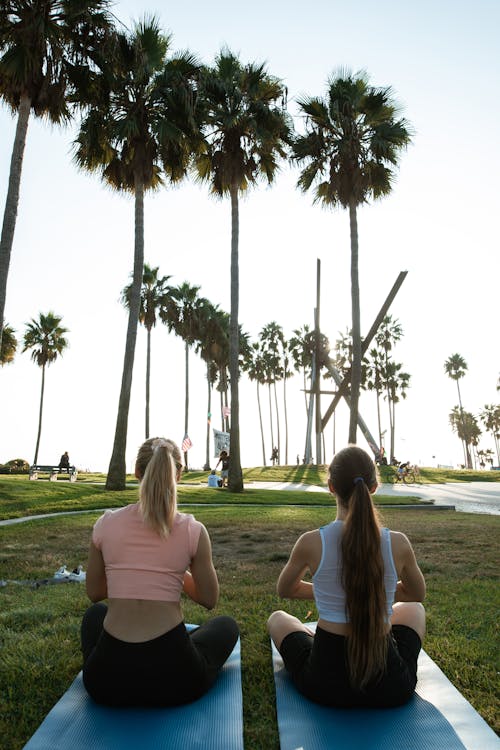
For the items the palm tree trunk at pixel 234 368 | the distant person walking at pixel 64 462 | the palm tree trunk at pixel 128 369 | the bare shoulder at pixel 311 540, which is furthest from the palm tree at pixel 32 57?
the distant person walking at pixel 64 462

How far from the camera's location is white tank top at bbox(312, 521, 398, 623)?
2865mm

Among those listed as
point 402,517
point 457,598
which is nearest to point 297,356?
point 402,517

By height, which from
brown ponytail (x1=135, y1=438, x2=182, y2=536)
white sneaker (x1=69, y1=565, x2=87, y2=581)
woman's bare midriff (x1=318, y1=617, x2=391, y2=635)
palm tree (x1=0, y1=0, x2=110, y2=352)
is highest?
palm tree (x1=0, y1=0, x2=110, y2=352)

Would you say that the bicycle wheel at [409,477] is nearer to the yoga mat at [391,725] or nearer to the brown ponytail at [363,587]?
the yoga mat at [391,725]

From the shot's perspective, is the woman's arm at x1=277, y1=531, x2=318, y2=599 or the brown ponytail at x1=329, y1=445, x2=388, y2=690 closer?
the brown ponytail at x1=329, y1=445, x2=388, y2=690

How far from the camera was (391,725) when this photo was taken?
2852 mm

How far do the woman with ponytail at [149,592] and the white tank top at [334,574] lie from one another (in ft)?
2.13

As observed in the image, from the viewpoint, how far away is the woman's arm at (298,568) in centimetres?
298

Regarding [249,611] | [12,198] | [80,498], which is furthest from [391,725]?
[12,198]

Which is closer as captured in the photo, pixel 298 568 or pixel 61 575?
pixel 298 568

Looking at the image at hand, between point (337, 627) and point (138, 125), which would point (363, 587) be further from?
point (138, 125)

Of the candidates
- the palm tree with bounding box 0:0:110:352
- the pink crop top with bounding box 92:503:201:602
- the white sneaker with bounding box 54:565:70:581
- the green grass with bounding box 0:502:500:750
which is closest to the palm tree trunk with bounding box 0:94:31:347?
the palm tree with bounding box 0:0:110:352

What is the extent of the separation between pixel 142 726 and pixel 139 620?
0.58 meters

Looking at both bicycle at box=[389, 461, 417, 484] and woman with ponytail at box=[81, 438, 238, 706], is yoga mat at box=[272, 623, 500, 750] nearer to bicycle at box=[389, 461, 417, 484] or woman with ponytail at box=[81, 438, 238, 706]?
woman with ponytail at box=[81, 438, 238, 706]
